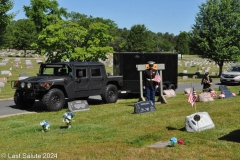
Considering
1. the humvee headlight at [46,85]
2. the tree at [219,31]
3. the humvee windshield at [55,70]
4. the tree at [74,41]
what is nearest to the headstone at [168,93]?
the humvee windshield at [55,70]

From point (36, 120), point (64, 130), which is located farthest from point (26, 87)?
point (64, 130)

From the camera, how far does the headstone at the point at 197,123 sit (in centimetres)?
848

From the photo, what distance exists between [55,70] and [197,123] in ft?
24.9

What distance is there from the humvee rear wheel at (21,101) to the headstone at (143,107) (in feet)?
17.1

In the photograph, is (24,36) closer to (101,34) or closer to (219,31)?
(219,31)

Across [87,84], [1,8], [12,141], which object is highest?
[1,8]

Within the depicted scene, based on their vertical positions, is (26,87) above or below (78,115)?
above

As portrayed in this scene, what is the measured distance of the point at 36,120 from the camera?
11039 mm

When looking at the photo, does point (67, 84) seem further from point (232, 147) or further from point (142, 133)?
point (232, 147)

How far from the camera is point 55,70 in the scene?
14.0 metres

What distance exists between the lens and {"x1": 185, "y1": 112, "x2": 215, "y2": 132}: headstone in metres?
8.48

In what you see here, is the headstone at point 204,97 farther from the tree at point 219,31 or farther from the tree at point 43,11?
the tree at point 43,11

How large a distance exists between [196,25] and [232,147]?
30.8 metres

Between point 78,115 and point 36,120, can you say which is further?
point 78,115
